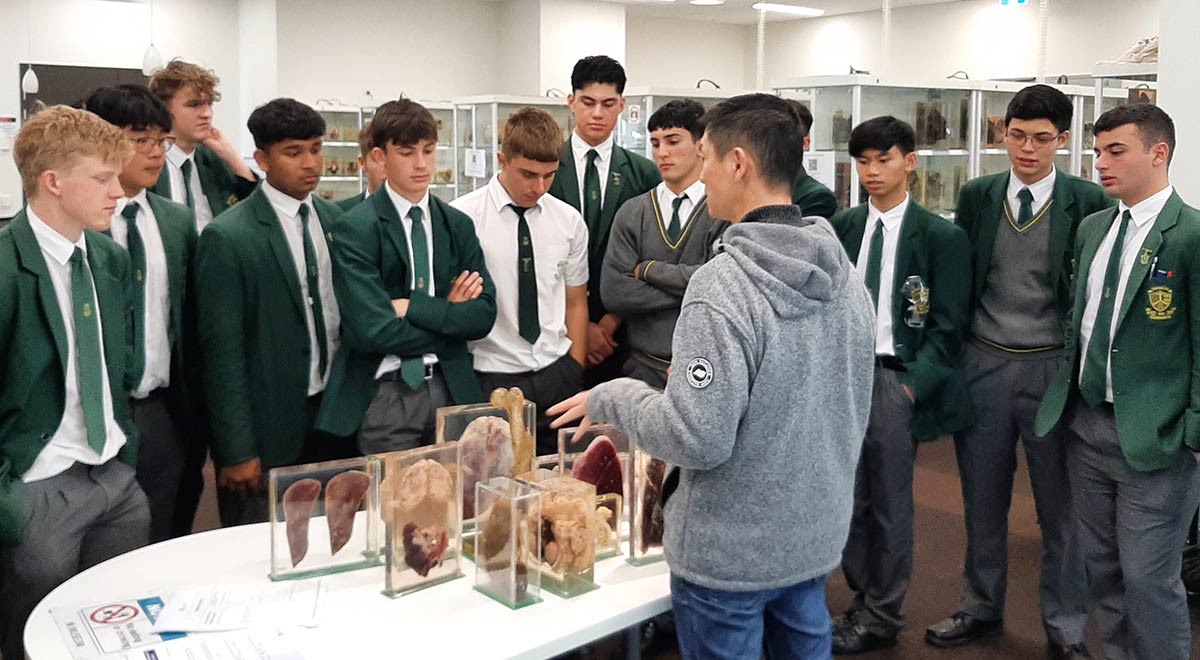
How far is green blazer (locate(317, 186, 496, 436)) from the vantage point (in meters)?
2.98

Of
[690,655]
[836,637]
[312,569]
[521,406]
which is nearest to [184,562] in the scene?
[312,569]

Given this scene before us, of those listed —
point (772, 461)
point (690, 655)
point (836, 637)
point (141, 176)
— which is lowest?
point (836, 637)

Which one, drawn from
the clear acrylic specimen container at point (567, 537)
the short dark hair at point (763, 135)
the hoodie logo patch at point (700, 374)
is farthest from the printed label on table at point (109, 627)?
the short dark hair at point (763, 135)

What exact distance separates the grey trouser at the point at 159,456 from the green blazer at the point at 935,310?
2.20 metres

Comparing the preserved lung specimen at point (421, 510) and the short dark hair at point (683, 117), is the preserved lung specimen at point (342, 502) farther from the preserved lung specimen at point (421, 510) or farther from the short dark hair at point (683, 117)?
the short dark hair at point (683, 117)

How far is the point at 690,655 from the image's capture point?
2064mm

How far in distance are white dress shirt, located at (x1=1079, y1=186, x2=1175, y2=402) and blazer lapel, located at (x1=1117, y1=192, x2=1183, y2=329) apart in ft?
0.05

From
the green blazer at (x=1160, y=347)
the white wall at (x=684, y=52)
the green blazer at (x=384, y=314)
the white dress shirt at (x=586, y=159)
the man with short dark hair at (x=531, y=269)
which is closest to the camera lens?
the green blazer at (x=1160, y=347)

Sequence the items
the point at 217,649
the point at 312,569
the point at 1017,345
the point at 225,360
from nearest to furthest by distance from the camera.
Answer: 1. the point at 217,649
2. the point at 312,569
3. the point at 225,360
4. the point at 1017,345

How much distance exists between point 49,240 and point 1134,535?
2847 mm

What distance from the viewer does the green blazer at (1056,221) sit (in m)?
3.42

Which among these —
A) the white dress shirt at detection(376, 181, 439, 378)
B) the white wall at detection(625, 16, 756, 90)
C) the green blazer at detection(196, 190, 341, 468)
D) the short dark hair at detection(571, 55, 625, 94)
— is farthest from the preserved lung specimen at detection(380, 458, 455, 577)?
the white wall at detection(625, 16, 756, 90)

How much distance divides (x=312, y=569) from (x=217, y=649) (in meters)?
0.35

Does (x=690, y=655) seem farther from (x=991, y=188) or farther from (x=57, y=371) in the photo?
(x=991, y=188)
